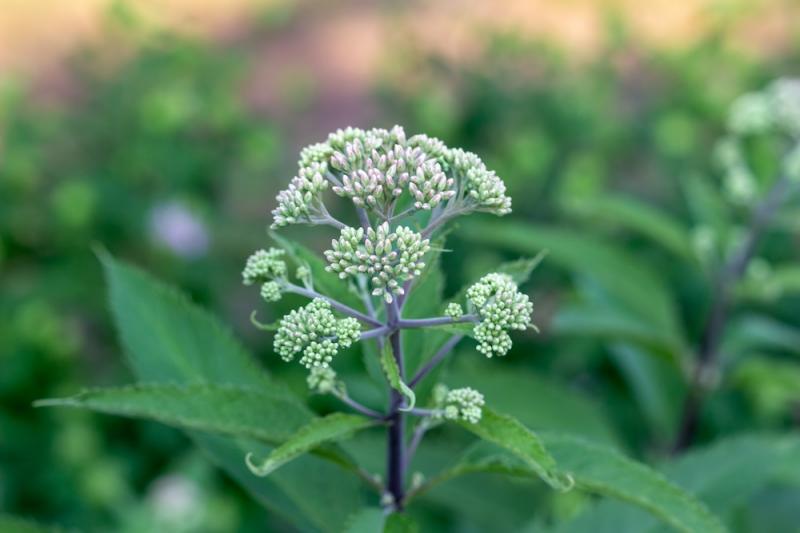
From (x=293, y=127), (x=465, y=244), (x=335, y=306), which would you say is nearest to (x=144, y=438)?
(x=465, y=244)

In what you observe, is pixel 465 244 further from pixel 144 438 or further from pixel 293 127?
pixel 293 127

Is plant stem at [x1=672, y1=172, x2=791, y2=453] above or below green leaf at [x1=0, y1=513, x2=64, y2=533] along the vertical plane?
above

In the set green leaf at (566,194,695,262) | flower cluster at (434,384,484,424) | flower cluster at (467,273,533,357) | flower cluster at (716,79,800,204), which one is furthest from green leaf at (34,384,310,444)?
flower cluster at (716,79,800,204)

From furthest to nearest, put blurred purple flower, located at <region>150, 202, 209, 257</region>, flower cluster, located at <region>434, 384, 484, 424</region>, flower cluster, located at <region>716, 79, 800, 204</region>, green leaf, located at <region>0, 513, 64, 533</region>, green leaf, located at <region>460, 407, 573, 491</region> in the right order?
1. blurred purple flower, located at <region>150, 202, 209, 257</region>
2. flower cluster, located at <region>716, 79, 800, 204</region>
3. green leaf, located at <region>0, 513, 64, 533</region>
4. flower cluster, located at <region>434, 384, 484, 424</region>
5. green leaf, located at <region>460, 407, 573, 491</region>

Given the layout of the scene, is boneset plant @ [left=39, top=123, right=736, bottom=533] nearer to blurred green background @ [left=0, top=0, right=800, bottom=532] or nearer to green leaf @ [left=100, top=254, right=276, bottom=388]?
green leaf @ [left=100, top=254, right=276, bottom=388]

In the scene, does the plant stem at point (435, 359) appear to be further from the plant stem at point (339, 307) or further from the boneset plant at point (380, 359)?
the plant stem at point (339, 307)

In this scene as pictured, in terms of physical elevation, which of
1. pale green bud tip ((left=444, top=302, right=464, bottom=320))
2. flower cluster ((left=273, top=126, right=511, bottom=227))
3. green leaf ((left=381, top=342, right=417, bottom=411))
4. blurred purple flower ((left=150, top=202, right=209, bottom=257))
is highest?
blurred purple flower ((left=150, top=202, right=209, bottom=257))

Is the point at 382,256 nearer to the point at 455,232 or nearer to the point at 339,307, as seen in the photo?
the point at 339,307
